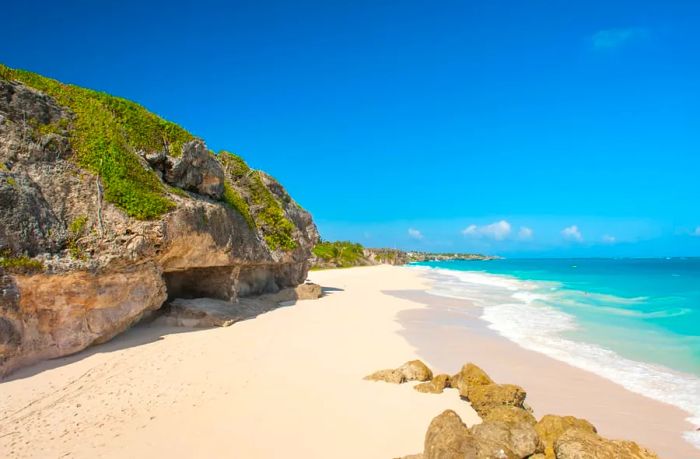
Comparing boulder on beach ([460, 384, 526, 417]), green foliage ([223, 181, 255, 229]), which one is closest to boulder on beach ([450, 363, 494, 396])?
boulder on beach ([460, 384, 526, 417])

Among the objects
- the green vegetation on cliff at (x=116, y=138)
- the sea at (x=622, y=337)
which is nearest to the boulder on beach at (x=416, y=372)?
the sea at (x=622, y=337)

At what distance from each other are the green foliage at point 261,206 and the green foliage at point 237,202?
1363 millimetres

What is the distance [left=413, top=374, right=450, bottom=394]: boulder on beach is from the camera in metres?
7.70

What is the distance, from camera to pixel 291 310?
17.6m

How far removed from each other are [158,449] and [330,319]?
33.4ft

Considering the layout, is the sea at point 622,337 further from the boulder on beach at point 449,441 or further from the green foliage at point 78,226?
the green foliage at point 78,226

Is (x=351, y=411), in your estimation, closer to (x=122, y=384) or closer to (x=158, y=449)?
(x=158, y=449)

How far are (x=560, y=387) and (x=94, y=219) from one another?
39.9ft

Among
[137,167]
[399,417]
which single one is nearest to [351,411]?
[399,417]

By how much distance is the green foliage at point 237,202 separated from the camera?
17.2 m

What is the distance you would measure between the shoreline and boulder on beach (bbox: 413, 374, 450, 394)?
63.2 inches

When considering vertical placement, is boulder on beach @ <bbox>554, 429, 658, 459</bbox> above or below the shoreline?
above

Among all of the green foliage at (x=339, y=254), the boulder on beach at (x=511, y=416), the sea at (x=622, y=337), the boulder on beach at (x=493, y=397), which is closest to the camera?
the boulder on beach at (x=511, y=416)

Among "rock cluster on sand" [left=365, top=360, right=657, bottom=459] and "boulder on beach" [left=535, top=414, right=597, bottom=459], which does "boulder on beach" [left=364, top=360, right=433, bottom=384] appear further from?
"boulder on beach" [left=535, top=414, right=597, bottom=459]
